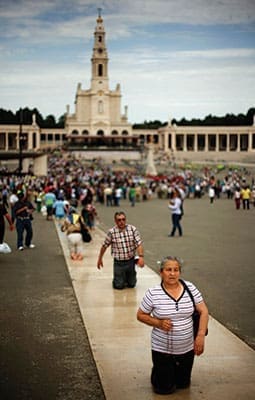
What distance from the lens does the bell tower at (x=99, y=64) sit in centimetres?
13200

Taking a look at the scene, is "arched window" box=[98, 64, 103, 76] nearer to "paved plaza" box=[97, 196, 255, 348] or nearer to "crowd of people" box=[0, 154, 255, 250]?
"crowd of people" box=[0, 154, 255, 250]

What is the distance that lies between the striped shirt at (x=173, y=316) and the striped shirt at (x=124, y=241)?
405 cm

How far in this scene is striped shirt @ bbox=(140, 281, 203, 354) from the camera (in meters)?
5.13

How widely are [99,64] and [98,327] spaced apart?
128242 millimetres

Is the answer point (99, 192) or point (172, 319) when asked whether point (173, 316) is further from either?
point (99, 192)

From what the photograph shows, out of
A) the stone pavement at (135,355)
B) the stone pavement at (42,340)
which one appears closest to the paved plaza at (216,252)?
the stone pavement at (135,355)

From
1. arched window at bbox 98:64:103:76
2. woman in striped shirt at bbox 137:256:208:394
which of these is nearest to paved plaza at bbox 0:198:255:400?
woman in striped shirt at bbox 137:256:208:394

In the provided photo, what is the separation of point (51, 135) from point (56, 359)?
451 feet

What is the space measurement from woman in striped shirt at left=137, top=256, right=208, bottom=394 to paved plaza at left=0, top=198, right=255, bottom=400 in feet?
1.37

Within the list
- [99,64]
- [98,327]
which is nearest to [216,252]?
[98,327]

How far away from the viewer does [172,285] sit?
204 inches

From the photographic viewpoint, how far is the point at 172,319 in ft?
16.9

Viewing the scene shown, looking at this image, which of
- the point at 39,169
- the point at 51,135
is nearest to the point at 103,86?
the point at 51,135

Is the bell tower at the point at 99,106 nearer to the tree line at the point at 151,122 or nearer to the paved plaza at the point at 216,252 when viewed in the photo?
the tree line at the point at 151,122
